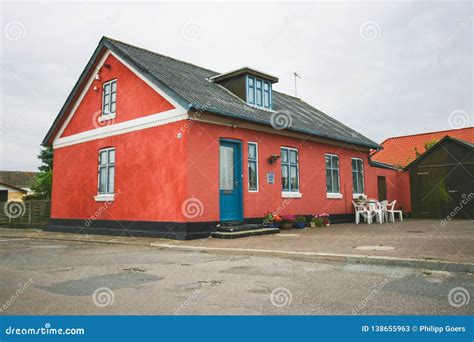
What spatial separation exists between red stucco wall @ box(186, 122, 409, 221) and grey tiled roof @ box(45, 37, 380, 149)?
60 centimetres

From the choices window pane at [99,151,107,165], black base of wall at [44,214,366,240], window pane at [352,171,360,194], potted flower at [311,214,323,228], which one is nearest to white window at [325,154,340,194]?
black base of wall at [44,214,366,240]

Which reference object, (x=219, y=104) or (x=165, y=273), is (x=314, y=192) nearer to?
(x=219, y=104)

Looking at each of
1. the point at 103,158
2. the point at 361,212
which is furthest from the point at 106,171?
the point at 361,212

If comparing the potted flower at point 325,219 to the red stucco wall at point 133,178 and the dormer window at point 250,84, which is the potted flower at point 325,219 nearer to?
the dormer window at point 250,84

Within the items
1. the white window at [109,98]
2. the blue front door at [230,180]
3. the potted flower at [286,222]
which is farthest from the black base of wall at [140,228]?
the white window at [109,98]

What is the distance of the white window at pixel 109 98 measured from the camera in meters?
14.5

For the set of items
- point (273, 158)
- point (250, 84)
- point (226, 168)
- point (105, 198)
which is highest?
point (250, 84)

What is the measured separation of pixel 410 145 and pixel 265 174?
19935 millimetres

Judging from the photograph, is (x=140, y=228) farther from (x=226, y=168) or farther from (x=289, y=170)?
(x=289, y=170)

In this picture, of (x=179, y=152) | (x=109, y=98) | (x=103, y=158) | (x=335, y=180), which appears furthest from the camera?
(x=335, y=180)

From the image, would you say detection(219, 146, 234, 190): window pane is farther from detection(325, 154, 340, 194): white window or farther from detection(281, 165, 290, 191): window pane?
detection(325, 154, 340, 194): white window

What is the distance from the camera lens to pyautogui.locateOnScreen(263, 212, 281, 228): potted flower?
1328 centimetres

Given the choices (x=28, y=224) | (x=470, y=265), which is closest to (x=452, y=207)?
(x=470, y=265)

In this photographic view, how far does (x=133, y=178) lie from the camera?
13.0 m
